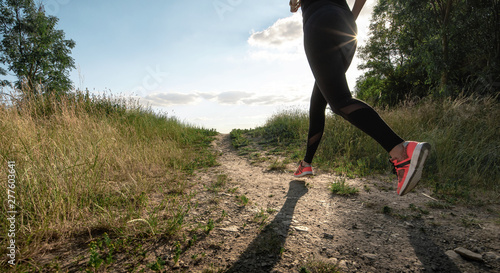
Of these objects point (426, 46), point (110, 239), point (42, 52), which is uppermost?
point (42, 52)

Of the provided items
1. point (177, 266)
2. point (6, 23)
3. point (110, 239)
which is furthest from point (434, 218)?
point (6, 23)

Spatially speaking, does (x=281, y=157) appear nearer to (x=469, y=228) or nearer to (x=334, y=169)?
(x=334, y=169)

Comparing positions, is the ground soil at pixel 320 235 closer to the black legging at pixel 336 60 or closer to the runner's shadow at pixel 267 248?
the runner's shadow at pixel 267 248

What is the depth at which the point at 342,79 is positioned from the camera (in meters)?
1.89

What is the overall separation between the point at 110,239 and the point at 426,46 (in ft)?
50.4

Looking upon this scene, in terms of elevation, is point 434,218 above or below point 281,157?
below

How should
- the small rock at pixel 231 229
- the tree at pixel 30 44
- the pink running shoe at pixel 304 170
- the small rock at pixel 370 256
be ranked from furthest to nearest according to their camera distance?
the tree at pixel 30 44 < the pink running shoe at pixel 304 170 < the small rock at pixel 231 229 < the small rock at pixel 370 256

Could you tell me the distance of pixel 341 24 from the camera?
195 cm

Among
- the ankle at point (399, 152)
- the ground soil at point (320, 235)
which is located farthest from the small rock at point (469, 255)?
the ankle at point (399, 152)

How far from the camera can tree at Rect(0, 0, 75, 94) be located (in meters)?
16.9

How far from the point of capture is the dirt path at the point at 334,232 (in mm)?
1418

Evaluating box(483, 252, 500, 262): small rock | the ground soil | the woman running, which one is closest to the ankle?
the woman running

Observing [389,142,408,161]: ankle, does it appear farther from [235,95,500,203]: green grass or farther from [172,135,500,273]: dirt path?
[235,95,500,203]: green grass
